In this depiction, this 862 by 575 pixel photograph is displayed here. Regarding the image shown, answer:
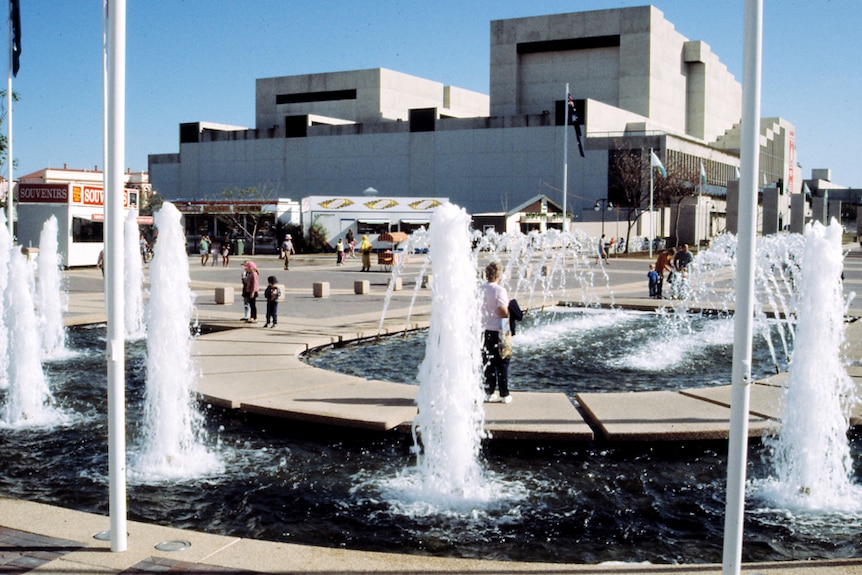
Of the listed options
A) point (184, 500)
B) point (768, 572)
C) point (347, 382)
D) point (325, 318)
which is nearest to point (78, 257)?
point (325, 318)

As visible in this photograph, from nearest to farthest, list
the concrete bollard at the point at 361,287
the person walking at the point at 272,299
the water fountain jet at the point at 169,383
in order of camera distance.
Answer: the water fountain jet at the point at 169,383
the person walking at the point at 272,299
the concrete bollard at the point at 361,287

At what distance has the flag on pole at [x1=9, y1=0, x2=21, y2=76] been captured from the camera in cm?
2428

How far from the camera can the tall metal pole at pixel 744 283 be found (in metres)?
4.18

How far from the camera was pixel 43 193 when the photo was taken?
38406 mm

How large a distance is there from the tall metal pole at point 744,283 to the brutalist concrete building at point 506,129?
6387 cm

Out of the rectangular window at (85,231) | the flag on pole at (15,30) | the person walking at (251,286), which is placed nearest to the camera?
the person walking at (251,286)

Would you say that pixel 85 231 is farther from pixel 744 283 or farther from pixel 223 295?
pixel 744 283

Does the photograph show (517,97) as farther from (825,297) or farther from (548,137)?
(825,297)

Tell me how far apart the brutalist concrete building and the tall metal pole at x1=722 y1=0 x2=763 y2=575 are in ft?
210

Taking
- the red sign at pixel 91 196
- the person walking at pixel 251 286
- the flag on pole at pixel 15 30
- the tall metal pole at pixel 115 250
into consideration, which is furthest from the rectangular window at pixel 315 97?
the tall metal pole at pixel 115 250

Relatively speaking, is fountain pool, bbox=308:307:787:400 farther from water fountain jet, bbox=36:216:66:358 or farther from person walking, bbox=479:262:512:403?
water fountain jet, bbox=36:216:66:358

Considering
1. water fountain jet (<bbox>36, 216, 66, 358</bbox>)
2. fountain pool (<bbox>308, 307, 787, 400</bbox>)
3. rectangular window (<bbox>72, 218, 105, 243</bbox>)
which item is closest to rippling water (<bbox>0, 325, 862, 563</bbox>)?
fountain pool (<bbox>308, 307, 787, 400</bbox>)

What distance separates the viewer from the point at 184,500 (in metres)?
6.71

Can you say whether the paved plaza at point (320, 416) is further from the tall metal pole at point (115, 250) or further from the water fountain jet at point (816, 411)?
the water fountain jet at point (816, 411)
